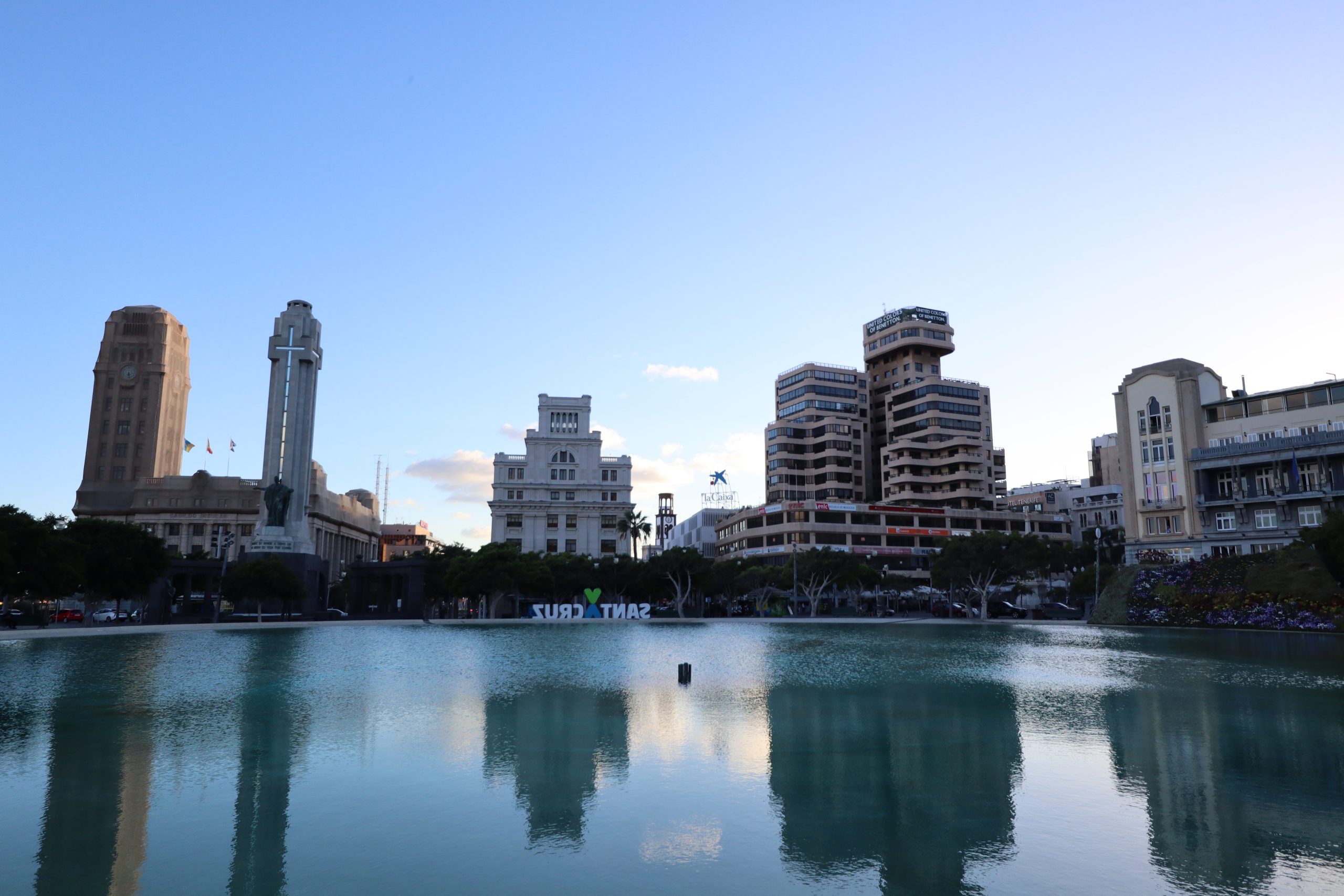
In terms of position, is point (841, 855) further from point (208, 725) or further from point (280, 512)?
point (280, 512)

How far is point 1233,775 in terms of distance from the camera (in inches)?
712

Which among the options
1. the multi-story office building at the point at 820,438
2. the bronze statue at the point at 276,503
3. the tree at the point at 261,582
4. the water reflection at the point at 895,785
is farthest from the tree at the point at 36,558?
the multi-story office building at the point at 820,438

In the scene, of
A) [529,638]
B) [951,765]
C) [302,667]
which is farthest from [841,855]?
[529,638]

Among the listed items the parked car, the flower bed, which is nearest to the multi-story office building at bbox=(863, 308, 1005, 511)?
the parked car

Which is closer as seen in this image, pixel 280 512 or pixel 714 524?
pixel 280 512

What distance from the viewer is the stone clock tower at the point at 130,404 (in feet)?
616

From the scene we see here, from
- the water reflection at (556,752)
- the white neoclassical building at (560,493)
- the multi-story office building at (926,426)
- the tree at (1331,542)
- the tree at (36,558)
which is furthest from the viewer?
the multi-story office building at (926,426)

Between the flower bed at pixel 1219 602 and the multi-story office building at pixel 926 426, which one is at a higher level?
the multi-story office building at pixel 926 426

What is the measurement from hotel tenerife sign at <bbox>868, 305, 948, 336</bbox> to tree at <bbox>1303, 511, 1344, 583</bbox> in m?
116

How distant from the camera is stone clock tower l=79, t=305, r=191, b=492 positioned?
188 metres

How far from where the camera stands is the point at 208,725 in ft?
78.7

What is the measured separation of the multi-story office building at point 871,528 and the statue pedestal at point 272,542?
7021cm

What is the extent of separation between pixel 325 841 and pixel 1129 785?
1500 centimetres

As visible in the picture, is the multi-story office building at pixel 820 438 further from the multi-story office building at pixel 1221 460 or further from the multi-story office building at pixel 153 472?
the multi-story office building at pixel 153 472
